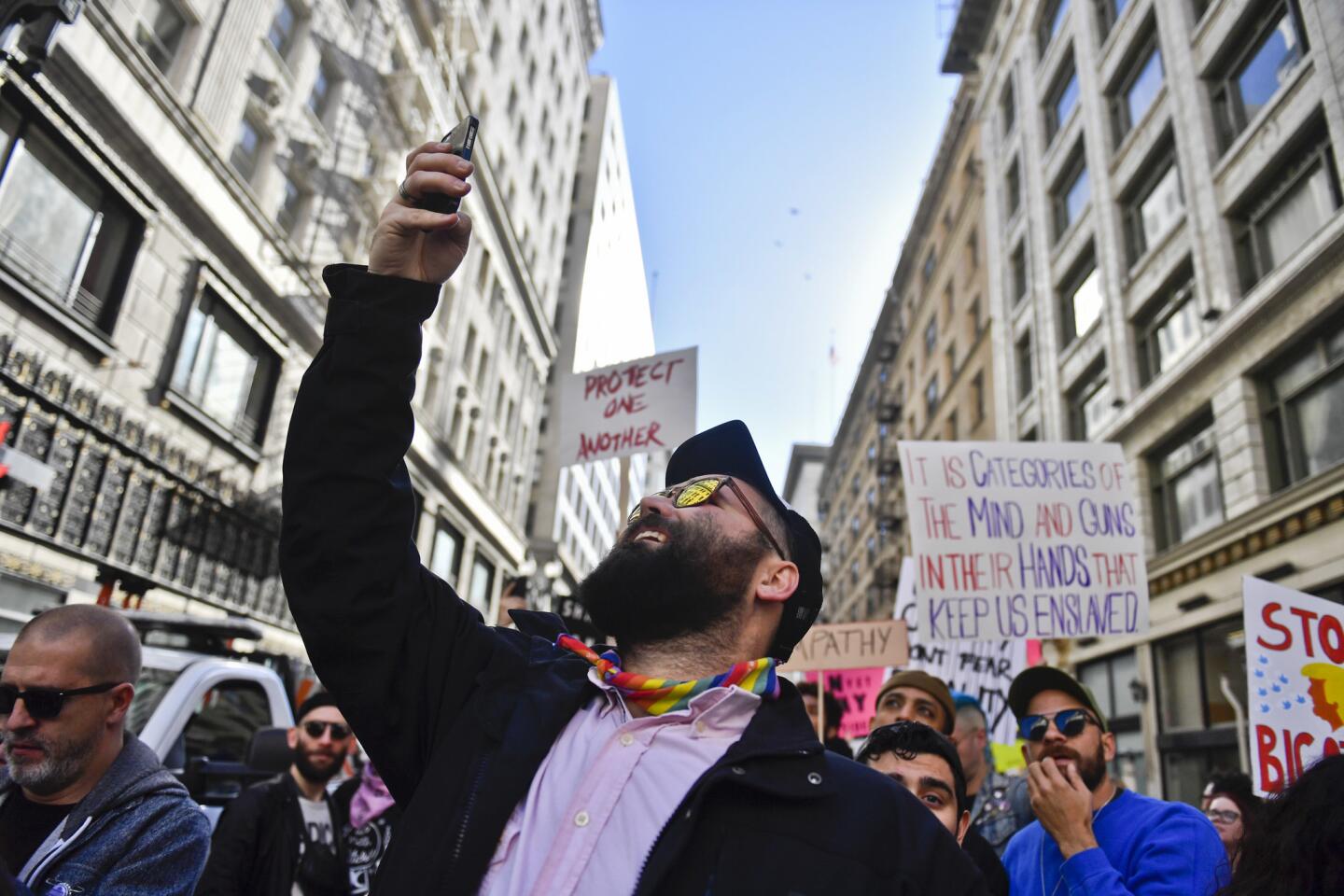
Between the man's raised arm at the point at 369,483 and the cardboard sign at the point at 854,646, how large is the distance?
23.4 ft

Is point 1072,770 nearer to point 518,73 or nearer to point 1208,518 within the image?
point 1208,518

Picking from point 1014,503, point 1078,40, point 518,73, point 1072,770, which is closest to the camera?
point 1072,770

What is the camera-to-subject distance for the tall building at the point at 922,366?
30219 millimetres

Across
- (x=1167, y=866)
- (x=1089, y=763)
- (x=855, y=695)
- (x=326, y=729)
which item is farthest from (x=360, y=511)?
(x=855, y=695)

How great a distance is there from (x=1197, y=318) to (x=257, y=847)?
1612 cm

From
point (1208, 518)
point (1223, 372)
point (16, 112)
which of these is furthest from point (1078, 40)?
point (16, 112)

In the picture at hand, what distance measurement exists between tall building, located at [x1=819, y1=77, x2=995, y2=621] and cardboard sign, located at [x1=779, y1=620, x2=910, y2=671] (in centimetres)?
2016

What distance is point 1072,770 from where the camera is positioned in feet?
9.76

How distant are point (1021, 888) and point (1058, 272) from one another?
Answer: 68.9 feet

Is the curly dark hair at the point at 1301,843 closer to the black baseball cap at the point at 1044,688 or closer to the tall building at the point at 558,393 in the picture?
the black baseball cap at the point at 1044,688

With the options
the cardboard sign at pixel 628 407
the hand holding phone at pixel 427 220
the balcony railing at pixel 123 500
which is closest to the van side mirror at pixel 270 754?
the cardboard sign at pixel 628 407

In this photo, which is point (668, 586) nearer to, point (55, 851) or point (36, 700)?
point (55, 851)

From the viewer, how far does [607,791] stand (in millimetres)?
1483

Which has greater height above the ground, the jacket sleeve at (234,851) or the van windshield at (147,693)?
the van windshield at (147,693)
